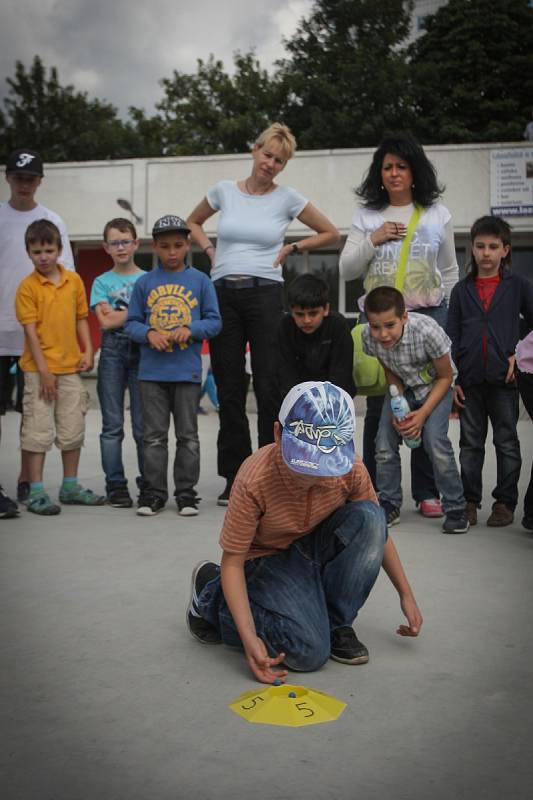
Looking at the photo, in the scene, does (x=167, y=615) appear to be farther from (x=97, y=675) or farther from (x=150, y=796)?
(x=150, y=796)

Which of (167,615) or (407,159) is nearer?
(167,615)

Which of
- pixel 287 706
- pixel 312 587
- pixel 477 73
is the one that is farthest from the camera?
pixel 477 73

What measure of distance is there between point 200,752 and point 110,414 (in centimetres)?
358

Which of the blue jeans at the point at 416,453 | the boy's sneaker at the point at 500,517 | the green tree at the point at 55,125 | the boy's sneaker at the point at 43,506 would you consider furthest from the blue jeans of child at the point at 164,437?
the green tree at the point at 55,125

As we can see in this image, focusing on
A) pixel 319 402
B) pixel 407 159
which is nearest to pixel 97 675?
pixel 319 402

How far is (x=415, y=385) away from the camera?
4.79 metres

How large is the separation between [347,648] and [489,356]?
2.48 metres

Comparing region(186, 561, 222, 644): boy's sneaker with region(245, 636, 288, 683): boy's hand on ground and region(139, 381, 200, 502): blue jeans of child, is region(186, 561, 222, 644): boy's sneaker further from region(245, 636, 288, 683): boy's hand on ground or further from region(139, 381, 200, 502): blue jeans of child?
region(139, 381, 200, 502): blue jeans of child

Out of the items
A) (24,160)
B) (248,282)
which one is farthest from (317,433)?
(24,160)

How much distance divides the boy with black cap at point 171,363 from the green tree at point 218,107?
30883 millimetres

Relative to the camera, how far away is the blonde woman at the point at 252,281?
5.30 meters

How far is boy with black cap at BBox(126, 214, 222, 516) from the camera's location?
17.1 feet

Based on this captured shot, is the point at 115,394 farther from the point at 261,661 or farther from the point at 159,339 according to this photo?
the point at 261,661

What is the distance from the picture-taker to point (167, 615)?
334cm
